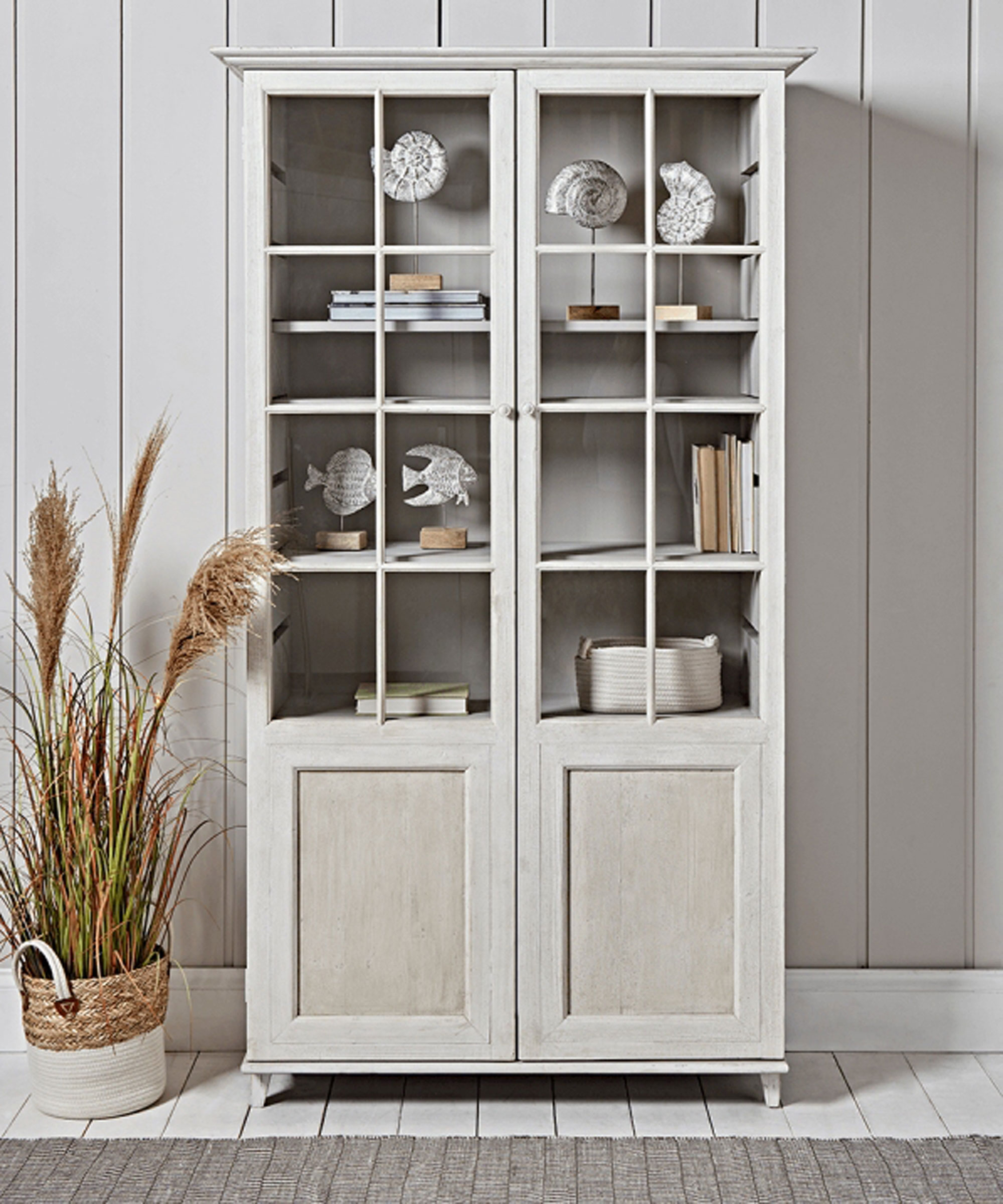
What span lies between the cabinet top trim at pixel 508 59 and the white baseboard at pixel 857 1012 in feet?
6.29

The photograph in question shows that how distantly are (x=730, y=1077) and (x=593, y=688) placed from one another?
0.90 meters

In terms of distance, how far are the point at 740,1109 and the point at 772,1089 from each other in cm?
8

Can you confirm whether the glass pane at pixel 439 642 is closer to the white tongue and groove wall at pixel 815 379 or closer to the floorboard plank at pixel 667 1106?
the white tongue and groove wall at pixel 815 379

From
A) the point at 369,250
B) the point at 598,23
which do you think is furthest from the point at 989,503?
the point at 369,250

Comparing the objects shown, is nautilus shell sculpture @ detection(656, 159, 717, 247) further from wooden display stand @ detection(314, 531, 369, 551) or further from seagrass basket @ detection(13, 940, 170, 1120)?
seagrass basket @ detection(13, 940, 170, 1120)

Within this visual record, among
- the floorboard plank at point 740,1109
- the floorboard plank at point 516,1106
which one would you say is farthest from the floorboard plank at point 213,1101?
the floorboard plank at point 740,1109

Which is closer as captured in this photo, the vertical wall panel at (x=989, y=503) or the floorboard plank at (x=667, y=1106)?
the floorboard plank at (x=667, y=1106)

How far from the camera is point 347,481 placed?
2.77 m

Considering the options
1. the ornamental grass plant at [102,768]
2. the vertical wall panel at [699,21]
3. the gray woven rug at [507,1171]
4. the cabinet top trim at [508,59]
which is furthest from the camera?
the vertical wall panel at [699,21]

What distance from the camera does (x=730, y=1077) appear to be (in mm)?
2953

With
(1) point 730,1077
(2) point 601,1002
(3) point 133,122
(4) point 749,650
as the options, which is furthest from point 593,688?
(3) point 133,122

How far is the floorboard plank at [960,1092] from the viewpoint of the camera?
2.75m

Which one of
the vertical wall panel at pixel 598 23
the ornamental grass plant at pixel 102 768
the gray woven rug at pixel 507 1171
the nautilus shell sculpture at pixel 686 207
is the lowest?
the gray woven rug at pixel 507 1171

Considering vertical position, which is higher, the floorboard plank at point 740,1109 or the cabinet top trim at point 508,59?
the cabinet top trim at point 508,59
